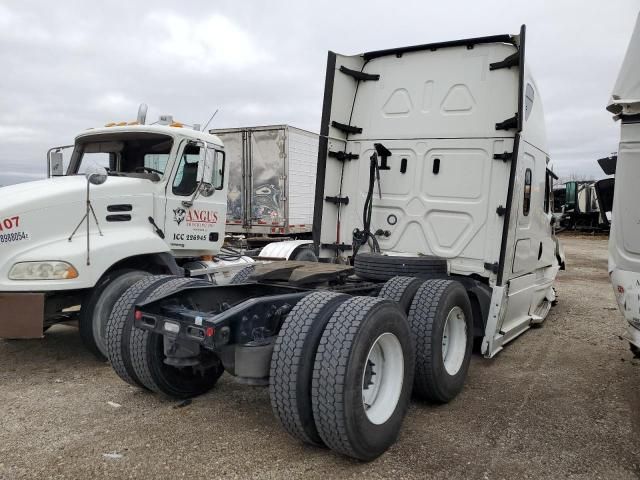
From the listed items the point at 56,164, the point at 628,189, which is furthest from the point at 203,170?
the point at 628,189

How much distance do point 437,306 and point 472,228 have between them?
1.70 metres

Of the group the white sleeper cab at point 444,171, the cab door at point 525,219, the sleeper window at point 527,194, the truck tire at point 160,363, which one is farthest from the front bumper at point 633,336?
the truck tire at point 160,363

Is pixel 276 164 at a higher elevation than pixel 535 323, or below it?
higher

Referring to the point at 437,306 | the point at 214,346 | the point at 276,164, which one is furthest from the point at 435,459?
the point at 276,164

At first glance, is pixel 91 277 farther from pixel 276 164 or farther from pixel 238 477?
pixel 276 164

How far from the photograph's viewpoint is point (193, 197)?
6.51 metres

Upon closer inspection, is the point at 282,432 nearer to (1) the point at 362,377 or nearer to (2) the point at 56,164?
(1) the point at 362,377

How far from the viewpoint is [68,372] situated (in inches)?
209

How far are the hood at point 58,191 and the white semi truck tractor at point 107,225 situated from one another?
0.01 metres

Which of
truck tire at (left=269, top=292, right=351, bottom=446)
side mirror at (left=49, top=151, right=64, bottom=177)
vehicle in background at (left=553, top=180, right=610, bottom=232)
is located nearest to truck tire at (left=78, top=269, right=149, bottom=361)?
side mirror at (left=49, top=151, right=64, bottom=177)

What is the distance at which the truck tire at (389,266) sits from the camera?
5.08m

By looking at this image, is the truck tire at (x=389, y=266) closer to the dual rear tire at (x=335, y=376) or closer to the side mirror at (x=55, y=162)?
the dual rear tire at (x=335, y=376)

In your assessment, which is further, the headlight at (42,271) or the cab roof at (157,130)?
the cab roof at (157,130)

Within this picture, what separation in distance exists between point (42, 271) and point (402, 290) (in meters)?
3.45
